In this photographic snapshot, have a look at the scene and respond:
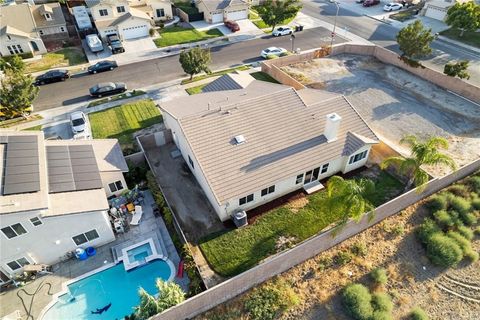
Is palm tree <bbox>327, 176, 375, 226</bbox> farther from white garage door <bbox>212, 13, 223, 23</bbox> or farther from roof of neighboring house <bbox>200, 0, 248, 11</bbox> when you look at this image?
roof of neighboring house <bbox>200, 0, 248, 11</bbox>

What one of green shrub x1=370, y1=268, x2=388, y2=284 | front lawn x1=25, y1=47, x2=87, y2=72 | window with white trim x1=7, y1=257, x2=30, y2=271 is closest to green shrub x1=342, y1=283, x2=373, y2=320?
green shrub x1=370, y1=268, x2=388, y2=284

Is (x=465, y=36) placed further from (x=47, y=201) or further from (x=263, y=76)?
(x=47, y=201)

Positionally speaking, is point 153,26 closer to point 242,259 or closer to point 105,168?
point 105,168

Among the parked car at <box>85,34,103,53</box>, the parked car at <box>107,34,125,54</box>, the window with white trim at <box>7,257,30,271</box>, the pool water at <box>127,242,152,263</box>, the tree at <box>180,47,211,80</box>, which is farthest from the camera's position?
the parked car at <box>85,34,103,53</box>

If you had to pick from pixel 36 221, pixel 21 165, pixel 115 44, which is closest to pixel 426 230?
pixel 36 221

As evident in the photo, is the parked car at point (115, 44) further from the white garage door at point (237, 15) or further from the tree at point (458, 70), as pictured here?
the tree at point (458, 70)

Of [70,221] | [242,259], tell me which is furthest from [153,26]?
[242,259]
